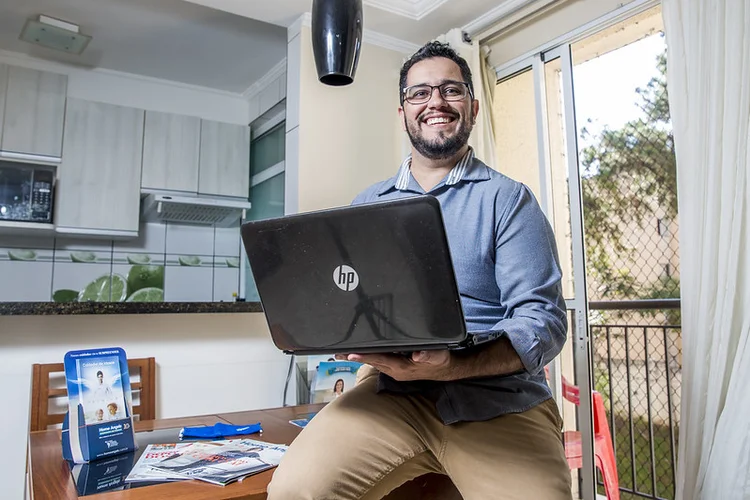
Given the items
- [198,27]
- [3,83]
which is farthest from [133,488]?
[3,83]

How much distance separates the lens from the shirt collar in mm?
1260

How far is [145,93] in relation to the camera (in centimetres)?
421

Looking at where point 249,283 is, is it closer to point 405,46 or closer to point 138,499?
point 405,46

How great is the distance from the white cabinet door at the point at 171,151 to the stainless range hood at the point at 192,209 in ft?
0.34

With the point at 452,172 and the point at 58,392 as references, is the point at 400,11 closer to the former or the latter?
the point at 452,172

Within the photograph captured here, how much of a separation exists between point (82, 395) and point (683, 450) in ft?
6.03

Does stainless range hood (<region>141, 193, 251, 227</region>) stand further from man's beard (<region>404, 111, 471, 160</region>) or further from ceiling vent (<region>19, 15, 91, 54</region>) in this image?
man's beard (<region>404, 111, 471, 160</region>)

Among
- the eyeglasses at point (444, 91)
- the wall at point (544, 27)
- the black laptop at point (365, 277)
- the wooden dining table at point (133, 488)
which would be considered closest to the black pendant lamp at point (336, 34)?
the eyeglasses at point (444, 91)

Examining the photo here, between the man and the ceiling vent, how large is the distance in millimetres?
3028

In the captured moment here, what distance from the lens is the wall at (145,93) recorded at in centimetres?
A: 394

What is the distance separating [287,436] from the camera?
1.54 m

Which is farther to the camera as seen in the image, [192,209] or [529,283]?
[192,209]

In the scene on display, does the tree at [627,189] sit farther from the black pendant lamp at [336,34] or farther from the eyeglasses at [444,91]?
the black pendant lamp at [336,34]

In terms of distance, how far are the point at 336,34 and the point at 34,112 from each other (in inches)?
126
